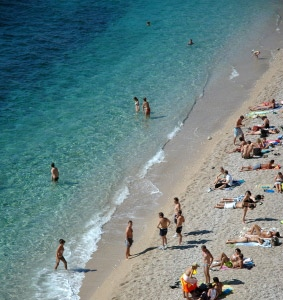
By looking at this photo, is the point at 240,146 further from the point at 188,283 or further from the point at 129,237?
the point at 188,283

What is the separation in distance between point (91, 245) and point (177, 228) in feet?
12.3

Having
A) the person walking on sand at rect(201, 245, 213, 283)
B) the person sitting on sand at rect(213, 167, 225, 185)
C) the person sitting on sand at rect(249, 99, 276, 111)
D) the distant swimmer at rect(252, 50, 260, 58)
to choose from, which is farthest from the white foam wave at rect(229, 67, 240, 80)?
the person walking on sand at rect(201, 245, 213, 283)

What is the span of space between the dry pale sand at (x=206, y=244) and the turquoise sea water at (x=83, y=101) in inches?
82.2

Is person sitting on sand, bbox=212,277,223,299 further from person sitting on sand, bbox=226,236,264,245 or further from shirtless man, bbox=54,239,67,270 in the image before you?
shirtless man, bbox=54,239,67,270

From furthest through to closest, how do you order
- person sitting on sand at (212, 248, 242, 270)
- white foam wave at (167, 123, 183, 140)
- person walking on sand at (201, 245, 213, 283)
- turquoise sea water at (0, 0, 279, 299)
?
1. white foam wave at (167, 123, 183, 140)
2. turquoise sea water at (0, 0, 279, 299)
3. person sitting on sand at (212, 248, 242, 270)
4. person walking on sand at (201, 245, 213, 283)

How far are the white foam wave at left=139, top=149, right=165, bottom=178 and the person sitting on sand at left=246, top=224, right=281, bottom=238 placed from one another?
8.43 metres

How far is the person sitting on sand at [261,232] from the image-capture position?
2276cm

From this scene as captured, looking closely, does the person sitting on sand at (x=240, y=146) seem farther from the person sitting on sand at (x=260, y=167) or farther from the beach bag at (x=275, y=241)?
the beach bag at (x=275, y=241)

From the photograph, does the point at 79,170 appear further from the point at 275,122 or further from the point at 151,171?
the point at 275,122

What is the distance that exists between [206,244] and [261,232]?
2.02 meters

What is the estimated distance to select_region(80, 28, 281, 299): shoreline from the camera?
23.2 meters

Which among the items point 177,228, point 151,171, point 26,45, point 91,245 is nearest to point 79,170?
point 151,171

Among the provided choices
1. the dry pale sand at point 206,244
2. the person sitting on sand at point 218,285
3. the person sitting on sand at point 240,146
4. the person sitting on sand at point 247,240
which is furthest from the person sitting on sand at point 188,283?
the person sitting on sand at point 240,146

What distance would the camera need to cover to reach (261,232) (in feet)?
75.5
